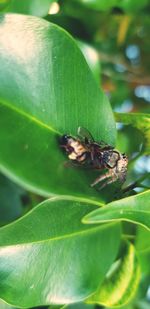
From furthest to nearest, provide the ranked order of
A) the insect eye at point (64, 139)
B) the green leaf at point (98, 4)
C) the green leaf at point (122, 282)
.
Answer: the green leaf at point (98, 4)
the green leaf at point (122, 282)
the insect eye at point (64, 139)

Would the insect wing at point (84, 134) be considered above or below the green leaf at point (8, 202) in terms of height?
above

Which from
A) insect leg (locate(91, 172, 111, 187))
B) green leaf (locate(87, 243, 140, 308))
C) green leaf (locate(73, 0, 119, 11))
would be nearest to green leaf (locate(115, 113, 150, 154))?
insect leg (locate(91, 172, 111, 187))

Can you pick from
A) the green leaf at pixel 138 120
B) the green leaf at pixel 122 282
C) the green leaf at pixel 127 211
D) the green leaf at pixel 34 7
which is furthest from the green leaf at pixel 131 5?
the green leaf at pixel 127 211

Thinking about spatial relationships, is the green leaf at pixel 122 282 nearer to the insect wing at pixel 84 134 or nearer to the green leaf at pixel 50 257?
the green leaf at pixel 50 257

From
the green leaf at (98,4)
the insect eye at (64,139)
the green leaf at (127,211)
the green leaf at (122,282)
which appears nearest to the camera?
the green leaf at (127,211)

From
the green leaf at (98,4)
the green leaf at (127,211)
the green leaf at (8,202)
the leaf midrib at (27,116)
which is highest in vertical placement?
the leaf midrib at (27,116)

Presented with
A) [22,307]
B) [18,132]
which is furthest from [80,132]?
[22,307]

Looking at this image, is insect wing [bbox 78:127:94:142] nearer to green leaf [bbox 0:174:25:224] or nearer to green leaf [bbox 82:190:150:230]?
green leaf [bbox 82:190:150:230]

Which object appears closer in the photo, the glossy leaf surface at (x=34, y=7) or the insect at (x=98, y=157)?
the insect at (x=98, y=157)
